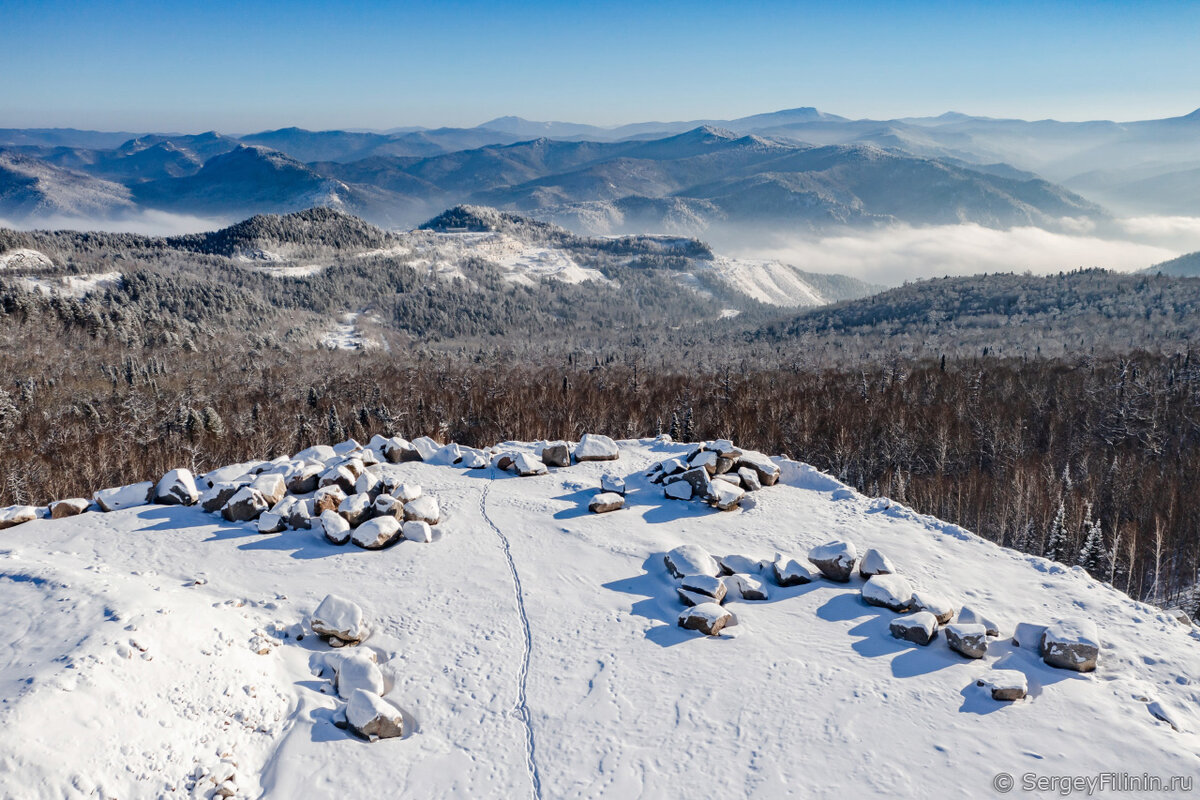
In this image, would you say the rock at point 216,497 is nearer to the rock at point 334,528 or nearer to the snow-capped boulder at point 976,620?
the rock at point 334,528

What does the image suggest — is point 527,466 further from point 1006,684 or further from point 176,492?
point 1006,684

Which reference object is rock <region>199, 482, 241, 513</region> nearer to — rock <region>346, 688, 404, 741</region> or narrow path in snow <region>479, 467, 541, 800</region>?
narrow path in snow <region>479, 467, 541, 800</region>

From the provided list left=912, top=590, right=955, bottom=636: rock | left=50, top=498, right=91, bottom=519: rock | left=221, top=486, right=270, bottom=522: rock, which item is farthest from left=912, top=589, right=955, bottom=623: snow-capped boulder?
left=50, top=498, right=91, bottom=519: rock

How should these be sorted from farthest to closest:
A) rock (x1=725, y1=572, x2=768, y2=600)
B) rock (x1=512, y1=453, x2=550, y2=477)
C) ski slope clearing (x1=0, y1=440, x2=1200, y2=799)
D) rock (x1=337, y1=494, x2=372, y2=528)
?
rock (x1=512, y1=453, x2=550, y2=477), rock (x1=337, y1=494, x2=372, y2=528), rock (x1=725, y1=572, x2=768, y2=600), ski slope clearing (x1=0, y1=440, x2=1200, y2=799)

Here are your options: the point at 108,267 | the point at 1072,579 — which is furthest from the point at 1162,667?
the point at 108,267

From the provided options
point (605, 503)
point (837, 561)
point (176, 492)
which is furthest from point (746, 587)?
point (176, 492)

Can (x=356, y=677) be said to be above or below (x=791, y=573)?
below
